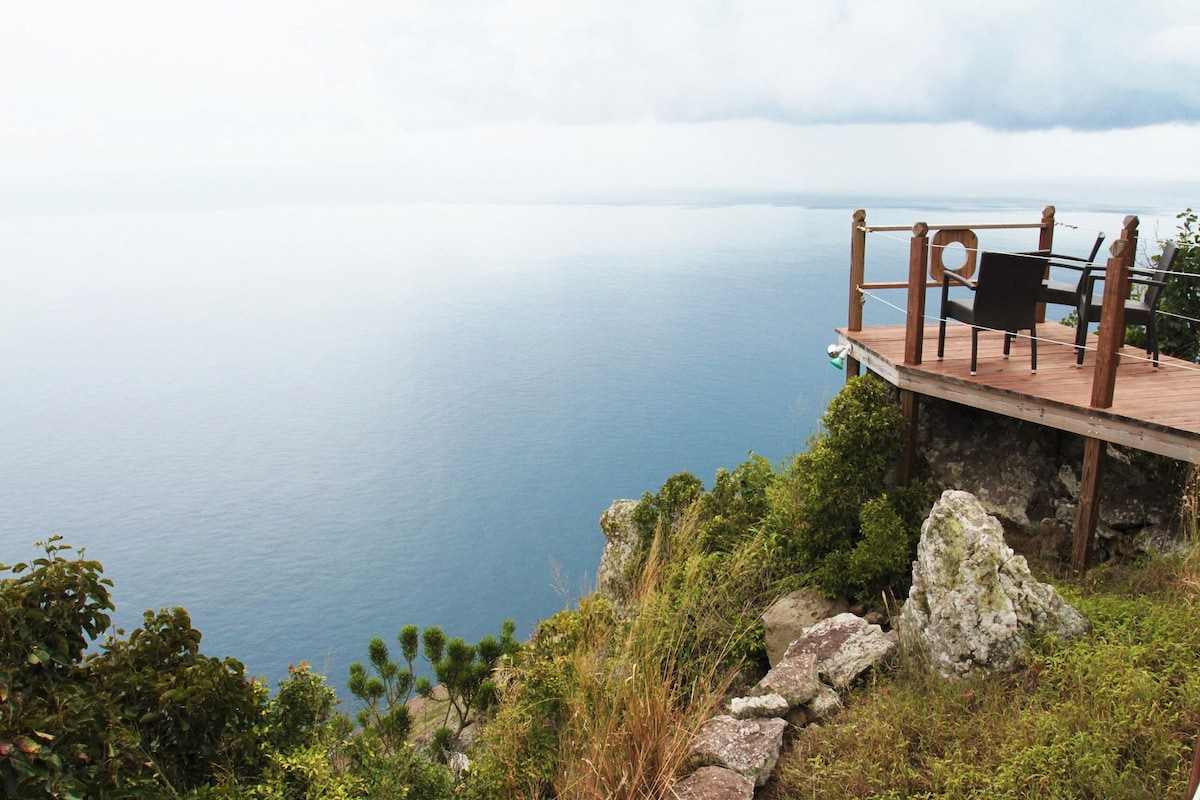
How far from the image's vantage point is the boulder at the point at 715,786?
3.39 meters

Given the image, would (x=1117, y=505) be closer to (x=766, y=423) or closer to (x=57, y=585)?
(x=57, y=585)

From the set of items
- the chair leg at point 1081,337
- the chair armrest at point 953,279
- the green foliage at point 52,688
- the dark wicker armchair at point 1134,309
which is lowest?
the green foliage at point 52,688

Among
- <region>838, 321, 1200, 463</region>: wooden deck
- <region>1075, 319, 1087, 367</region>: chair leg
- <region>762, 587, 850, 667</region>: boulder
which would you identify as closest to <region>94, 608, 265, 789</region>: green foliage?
<region>762, 587, 850, 667</region>: boulder

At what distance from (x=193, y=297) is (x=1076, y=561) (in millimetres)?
60658

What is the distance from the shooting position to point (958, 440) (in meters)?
6.10

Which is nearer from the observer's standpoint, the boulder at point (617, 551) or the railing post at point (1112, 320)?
the railing post at point (1112, 320)

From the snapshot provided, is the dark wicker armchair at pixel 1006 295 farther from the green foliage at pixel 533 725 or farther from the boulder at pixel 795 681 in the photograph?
the green foliage at pixel 533 725

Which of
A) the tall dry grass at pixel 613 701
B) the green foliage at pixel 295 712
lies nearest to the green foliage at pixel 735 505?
the tall dry grass at pixel 613 701

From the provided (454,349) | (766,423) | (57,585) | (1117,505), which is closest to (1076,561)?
(1117,505)

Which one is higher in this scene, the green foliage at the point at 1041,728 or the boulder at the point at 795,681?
the green foliage at the point at 1041,728

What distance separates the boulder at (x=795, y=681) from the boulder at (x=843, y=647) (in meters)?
0.07

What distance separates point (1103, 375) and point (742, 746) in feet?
10.0

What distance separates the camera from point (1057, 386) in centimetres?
538

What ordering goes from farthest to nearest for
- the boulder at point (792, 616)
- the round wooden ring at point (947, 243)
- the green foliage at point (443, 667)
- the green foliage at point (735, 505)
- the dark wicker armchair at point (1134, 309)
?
the green foliage at point (735, 505)
the round wooden ring at point (947, 243)
the green foliage at point (443, 667)
the dark wicker armchair at point (1134, 309)
the boulder at point (792, 616)
